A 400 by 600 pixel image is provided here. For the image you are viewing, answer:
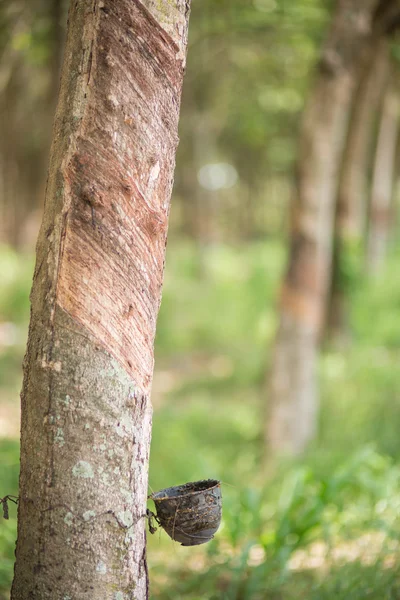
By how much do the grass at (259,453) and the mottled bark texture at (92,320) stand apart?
1443 millimetres

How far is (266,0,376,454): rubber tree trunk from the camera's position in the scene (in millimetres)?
5293

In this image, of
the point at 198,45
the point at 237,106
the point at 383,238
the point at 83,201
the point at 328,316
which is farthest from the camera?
the point at 237,106

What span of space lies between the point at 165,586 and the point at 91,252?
2.43 metres

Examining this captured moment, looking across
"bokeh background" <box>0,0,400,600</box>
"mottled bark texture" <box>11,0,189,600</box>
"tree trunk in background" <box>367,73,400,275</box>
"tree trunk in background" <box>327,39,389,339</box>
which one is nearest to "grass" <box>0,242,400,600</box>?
"bokeh background" <box>0,0,400,600</box>

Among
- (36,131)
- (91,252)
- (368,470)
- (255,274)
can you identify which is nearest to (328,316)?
(368,470)

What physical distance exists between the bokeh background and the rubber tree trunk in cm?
22

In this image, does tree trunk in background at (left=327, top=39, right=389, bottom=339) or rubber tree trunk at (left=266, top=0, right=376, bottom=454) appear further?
tree trunk in background at (left=327, top=39, right=389, bottom=339)

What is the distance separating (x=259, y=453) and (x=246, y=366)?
3.10m

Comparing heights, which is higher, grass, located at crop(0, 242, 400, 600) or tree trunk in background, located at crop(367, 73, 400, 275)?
tree trunk in background, located at crop(367, 73, 400, 275)

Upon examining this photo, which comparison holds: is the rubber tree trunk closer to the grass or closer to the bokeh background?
the bokeh background

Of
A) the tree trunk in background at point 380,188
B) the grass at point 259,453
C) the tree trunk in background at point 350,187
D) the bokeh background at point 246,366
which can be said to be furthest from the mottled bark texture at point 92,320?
the tree trunk in background at point 380,188

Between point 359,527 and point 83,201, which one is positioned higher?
point 83,201

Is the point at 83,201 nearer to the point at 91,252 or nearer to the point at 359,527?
the point at 91,252

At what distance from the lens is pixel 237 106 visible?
46.3 ft
